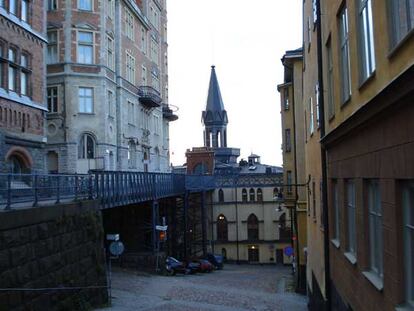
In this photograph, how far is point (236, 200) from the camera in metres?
58.2

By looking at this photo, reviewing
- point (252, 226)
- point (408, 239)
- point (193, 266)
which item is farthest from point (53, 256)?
point (252, 226)

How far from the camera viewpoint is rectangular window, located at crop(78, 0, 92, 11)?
35853 millimetres

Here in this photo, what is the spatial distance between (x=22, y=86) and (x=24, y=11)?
3519 mm

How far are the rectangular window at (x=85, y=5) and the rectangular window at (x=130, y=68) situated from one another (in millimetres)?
6523

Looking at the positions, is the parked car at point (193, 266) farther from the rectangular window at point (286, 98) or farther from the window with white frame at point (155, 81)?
the window with white frame at point (155, 81)

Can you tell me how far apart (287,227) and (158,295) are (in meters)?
36.4

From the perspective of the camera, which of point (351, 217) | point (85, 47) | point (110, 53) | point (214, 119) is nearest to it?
point (351, 217)

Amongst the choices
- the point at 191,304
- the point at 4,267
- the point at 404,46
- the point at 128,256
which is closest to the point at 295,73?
the point at 128,256

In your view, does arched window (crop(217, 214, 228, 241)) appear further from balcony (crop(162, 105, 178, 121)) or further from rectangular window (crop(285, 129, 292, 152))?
rectangular window (crop(285, 129, 292, 152))

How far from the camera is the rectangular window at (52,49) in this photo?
35.6m

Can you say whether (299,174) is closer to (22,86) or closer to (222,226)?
(22,86)

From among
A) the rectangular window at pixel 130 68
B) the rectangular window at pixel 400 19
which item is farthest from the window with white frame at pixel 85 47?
the rectangular window at pixel 400 19

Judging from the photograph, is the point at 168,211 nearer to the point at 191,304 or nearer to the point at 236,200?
the point at 236,200

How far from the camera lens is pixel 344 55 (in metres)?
10.4
